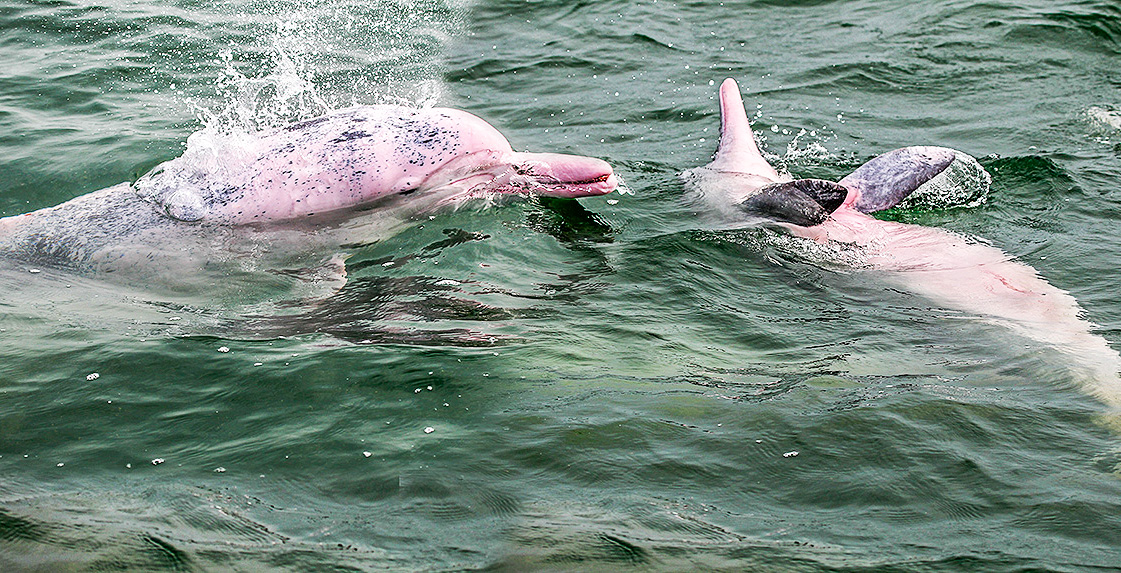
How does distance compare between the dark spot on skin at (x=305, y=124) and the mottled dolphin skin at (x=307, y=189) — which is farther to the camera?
the dark spot on skin at (x=305, y=124)

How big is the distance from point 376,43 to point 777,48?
483 cm

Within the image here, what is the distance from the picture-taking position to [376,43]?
13297 mm

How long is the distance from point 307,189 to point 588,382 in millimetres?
2610

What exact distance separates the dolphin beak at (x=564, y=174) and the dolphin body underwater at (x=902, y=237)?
1.16m

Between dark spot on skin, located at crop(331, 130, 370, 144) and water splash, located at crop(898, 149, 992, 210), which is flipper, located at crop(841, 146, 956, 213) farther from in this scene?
dark spot on skin, located at crop(331, 130, 370, 144)

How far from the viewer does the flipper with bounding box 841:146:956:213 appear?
26.3 ft

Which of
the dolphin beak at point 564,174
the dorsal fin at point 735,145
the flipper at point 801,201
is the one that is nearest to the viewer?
the dolphin beak at point 564,174

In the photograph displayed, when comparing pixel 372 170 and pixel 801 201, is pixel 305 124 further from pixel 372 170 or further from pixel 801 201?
pixel 801 201

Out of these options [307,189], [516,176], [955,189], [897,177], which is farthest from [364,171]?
[955,189]

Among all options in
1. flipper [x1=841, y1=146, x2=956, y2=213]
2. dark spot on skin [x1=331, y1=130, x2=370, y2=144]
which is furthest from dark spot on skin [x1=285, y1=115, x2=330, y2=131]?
flipper [x1=841, y1=146, x2=956, y2=213]

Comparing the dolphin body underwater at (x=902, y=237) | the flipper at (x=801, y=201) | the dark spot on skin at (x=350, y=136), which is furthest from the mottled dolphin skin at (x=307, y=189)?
the dolphin body underwater at (x=902, y=237)

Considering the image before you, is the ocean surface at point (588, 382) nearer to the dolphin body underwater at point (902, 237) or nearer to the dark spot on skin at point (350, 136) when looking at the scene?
the dolphin body underwater at point (902, 237)

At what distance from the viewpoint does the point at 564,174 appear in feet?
23.4

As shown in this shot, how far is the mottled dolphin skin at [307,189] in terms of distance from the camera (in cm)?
694
